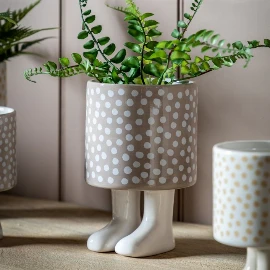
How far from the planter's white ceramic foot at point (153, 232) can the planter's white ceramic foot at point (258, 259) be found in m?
0.17

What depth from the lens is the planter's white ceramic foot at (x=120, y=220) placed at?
3.07ft

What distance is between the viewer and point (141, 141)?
0.88 m

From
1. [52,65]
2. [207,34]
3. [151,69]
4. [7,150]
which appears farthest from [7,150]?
[207,34]

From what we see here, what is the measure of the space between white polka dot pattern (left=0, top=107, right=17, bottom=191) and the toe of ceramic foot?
0.14 meters

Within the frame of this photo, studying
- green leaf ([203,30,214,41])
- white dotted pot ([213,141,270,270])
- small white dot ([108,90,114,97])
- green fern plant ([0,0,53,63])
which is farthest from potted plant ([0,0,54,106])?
white dotted pot ([213,141,270,270])

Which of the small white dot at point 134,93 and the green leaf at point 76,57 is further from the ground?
the green leaf at point 76,57

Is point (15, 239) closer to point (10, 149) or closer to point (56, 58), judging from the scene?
point (10, 149)

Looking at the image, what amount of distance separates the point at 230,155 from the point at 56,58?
558 millimetres

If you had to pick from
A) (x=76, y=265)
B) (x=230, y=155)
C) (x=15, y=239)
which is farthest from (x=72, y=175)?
(x=230, y=155)

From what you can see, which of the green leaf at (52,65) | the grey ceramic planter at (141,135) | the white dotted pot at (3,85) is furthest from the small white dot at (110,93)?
the white dotted pot at (3,85)

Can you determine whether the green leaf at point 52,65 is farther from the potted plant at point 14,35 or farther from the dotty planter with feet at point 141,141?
the potted plant at point 14,35

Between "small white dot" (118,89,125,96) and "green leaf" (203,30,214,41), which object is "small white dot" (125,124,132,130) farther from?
"green leaf" (203,30,214,41)

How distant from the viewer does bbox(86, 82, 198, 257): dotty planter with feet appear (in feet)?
2.87

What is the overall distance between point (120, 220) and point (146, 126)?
16cm
